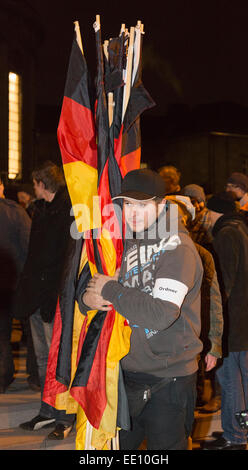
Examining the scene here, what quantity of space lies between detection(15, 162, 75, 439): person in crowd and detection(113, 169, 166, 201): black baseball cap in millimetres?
2050

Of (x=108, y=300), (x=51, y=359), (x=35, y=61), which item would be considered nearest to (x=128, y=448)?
(x=51, y=359)

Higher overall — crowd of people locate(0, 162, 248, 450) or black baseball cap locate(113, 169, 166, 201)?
black baseball cap locate(113, 169, 166, 201)

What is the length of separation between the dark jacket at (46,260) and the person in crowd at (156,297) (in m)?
2.00

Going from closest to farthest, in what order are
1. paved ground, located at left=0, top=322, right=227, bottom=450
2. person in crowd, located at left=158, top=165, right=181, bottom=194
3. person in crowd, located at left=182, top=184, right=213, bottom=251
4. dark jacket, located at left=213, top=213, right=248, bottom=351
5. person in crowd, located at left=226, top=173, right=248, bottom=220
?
person in crowd, located at left=182, top=184, right=213, bottom=251
paved ground, located at left=0, top=322, right=227, bottom=450
dark jacket, located at left=213, top=213, right=248, bottom=351
person in crowd, located at left=226, top=173, right=248, bottom=220
person in crowd, located at left=158, top=165, right=181, bottom=194

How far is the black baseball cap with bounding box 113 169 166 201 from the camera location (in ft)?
9.39

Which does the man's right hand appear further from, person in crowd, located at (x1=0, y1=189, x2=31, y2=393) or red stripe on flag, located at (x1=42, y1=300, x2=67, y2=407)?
person in crowd, located at (x1=0, y1=189, x2=31, y2=393)

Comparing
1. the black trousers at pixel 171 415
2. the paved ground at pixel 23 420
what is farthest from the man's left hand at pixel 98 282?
the paved ground at pixel 23 420

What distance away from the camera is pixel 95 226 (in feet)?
9.98

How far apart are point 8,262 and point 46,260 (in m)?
0.96

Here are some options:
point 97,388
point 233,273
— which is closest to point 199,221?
point 233,273

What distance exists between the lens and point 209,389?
6059 millimetres

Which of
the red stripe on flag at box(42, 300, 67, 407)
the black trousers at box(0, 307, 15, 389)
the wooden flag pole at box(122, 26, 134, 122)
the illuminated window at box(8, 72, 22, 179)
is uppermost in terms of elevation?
the illuminated window at box(8, 72, 22, 179)

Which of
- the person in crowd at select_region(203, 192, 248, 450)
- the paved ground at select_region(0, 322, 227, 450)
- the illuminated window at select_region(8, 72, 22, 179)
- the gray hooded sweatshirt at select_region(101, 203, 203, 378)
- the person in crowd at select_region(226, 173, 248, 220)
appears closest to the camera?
the gray hooded sweatshirt at select_region(101, 203, 203, 378)

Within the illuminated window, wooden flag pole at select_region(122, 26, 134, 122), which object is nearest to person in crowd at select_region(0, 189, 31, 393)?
wooden flag pole at select_region(122, 26, 134, 122)
